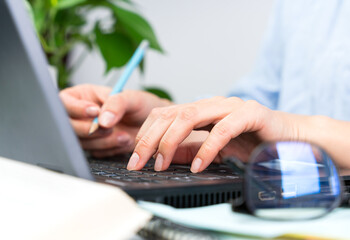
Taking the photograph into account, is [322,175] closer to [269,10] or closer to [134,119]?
[134,119]

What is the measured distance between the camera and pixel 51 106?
24cm

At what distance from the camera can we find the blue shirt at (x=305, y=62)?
0.75 m

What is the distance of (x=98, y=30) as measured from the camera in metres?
0.99

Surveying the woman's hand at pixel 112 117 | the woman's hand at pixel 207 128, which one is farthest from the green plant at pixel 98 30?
the woman's hand at pixel 207 128

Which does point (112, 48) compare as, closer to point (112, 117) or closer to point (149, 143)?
point (112, 117)

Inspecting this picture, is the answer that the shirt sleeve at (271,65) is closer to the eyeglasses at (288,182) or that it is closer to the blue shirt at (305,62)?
the blue shirt at (305,62)

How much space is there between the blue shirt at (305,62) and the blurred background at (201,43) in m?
0.13

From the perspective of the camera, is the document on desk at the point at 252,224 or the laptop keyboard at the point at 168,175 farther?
the laptop keyboard at the point at 168,175

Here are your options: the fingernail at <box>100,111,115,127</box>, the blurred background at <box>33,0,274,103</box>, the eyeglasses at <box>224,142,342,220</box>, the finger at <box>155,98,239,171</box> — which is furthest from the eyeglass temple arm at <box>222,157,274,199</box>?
the blurred background at <box>33,0,274,103</box>

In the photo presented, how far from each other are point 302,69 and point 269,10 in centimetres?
26

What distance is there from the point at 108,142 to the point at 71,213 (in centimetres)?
42

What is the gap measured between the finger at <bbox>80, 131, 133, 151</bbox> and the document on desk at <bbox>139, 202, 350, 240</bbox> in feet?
1.20

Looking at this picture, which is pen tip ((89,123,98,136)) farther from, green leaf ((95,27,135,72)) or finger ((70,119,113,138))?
green leaf ((95,27,135,72))

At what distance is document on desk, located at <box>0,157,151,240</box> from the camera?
0.59ft
